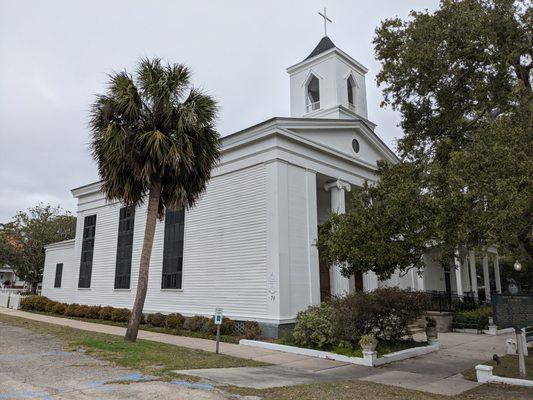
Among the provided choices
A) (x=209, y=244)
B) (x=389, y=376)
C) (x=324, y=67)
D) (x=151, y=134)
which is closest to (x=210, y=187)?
(x=209, y=244)

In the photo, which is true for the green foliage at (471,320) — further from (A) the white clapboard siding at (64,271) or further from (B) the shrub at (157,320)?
(A) the white clapboard siding at (64,271)

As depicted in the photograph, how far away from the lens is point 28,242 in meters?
38.9

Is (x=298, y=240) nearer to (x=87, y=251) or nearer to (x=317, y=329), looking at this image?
(x=317, y=329)

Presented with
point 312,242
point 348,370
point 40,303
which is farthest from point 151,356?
point 40,303

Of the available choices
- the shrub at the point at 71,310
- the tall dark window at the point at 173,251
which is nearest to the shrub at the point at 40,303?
the shrub at the point at 71,310

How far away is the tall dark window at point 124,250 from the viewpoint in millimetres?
23781

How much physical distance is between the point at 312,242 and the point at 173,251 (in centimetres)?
693

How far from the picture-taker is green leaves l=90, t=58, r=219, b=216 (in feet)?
43.9

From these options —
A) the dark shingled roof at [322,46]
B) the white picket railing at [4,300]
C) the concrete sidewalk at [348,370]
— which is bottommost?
the concrete sidewalk at [348,370]

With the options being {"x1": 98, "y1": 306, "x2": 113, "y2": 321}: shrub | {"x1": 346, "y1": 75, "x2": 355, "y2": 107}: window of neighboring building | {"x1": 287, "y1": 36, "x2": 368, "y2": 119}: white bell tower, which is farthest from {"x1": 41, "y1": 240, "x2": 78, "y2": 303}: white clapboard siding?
{"x1": 346, "y1": 75, "x2": 355, "y2": 107}: window of neighboring building

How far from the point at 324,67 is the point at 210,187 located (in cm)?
934

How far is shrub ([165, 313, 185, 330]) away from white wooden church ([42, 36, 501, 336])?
69 centimetres

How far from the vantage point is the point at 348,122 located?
802 inches

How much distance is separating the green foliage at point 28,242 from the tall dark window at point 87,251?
13932mm
